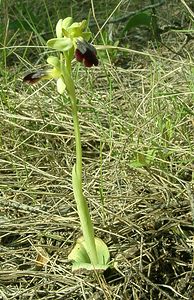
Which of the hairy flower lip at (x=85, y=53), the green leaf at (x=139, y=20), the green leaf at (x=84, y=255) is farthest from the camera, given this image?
the green leaf at (x=139, y=20)

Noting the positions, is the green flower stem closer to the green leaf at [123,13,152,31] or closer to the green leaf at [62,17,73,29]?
the green leaf at [62,17,73,29]

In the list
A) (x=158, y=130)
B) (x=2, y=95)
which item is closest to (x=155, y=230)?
(x=158, y=130)

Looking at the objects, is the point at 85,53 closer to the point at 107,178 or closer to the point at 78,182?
the point at 78,182

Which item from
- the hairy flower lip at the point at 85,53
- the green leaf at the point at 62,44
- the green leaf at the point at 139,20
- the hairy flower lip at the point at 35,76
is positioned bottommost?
the green leaf at the point at 139,20

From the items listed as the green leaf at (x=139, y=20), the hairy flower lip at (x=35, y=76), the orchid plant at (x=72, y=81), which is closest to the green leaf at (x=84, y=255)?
the orchid plant at (x=72, y=81)

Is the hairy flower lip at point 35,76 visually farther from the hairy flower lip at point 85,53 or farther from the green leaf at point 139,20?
the green leaf at point 139,20

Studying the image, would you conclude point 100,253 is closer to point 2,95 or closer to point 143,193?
point 143,193

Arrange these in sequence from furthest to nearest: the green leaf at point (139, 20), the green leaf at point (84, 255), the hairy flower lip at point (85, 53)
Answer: the green leaf at point (139, 20) → the green leaf at point (84, 255) → the hairy flower lip at point (85, 53)

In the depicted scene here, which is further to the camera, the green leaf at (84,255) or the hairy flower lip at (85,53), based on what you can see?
the green leaf at (84,255)
